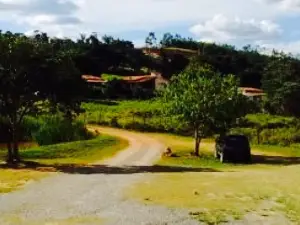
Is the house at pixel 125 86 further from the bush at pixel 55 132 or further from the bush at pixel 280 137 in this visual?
the bush at pixel 55 132

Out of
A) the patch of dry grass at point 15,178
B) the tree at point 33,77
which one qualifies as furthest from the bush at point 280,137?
the patch of dry grass at point 15,178

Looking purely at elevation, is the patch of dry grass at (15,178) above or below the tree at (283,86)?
below

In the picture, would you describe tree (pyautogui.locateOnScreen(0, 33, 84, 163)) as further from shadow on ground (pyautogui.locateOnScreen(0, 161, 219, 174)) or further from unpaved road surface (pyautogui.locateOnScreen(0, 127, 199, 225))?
unpaved road surface (pyautogui.locateOnScreen(0, 127, 199, 225))

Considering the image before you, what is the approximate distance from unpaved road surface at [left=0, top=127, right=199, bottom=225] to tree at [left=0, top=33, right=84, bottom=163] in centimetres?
547

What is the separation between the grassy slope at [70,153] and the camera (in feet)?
93.6

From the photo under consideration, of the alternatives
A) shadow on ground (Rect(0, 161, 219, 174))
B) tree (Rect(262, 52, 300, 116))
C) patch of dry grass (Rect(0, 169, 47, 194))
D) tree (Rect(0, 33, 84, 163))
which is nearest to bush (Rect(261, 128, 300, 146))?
tree (Rect(262, 52, 300, 116))

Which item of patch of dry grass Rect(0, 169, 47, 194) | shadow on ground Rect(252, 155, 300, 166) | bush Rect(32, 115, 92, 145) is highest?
bush Rect(32, 115, 92, 145)

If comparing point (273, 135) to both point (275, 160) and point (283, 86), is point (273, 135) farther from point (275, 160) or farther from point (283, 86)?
point (283, 86)

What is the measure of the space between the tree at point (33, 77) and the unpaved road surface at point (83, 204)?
18.0ft

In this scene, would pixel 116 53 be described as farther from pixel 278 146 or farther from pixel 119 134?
pixel 278 146

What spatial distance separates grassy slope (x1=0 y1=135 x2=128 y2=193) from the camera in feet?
93.6

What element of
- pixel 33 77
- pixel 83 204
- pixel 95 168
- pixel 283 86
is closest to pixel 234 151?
pixel 95 168

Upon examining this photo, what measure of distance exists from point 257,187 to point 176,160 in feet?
54.3

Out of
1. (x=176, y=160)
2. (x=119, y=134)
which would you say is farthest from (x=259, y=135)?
(x=176, y=160)
